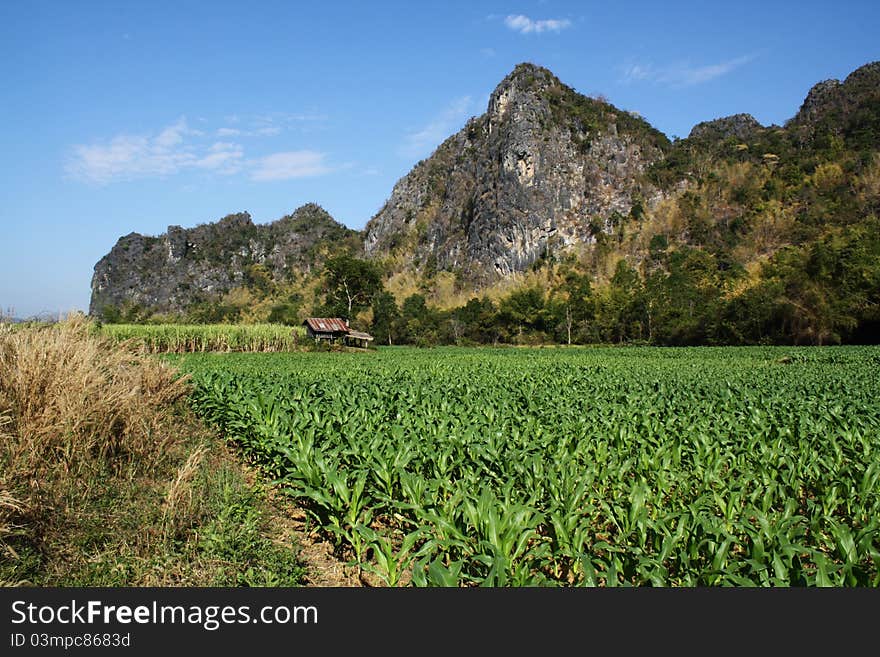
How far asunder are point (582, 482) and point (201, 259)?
491 ft

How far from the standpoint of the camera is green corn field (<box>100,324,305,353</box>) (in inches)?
1350

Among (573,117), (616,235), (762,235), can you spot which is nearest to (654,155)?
(573,117)

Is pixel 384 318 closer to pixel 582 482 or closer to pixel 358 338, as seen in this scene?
pixel 358 338

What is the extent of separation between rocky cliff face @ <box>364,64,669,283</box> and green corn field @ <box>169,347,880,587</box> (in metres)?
81.4

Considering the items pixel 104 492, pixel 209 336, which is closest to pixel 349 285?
pixel 209 336

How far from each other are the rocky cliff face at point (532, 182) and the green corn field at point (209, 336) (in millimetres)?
54645

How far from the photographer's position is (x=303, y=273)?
129125mm

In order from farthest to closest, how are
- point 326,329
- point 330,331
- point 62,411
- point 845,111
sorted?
point 845,111
point 330,331
point 326,329
point 62,411

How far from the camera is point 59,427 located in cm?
580

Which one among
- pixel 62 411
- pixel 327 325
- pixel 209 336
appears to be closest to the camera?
pixel 62 411

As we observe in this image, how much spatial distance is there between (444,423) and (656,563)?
3960 mm

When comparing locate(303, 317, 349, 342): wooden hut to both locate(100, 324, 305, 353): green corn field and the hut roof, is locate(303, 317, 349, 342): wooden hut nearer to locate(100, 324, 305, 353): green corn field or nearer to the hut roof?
the hut roof

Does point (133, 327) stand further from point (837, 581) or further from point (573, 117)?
point (573, 117)

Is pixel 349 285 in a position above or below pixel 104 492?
above
